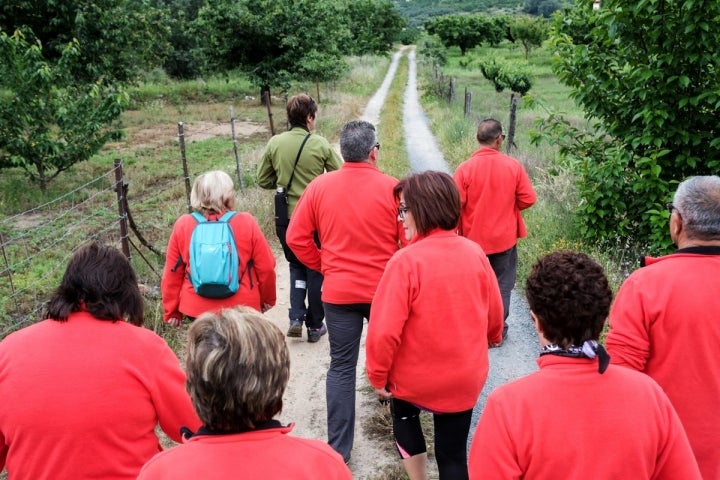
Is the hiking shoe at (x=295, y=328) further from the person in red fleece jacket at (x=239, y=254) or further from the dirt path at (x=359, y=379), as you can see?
the person in red fleece jacket at (x=239, y=254)

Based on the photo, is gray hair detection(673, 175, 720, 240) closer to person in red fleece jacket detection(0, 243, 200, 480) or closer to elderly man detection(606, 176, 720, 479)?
elderly man detection(606, 176, 720, 479)

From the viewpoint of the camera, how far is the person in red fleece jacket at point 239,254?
11.7 ft

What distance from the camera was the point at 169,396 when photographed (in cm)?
214

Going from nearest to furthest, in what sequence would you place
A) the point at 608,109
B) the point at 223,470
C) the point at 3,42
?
the point at 223,470 < the point at 608,109 < the point at 3,42

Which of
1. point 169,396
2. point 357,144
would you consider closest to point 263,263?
point 357,144

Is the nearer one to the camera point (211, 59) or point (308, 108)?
point (308, 108)

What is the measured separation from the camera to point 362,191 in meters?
3.42

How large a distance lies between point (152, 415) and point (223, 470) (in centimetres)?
80

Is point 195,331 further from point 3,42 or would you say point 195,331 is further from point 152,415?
point 3,42

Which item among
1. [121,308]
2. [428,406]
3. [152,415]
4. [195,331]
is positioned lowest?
[428,406]

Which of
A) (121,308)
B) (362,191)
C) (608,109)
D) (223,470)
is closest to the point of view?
(223,470)

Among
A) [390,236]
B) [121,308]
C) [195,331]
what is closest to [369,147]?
[390,236]

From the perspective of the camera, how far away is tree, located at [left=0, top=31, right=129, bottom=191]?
10500mm

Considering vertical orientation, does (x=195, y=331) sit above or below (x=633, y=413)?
above
